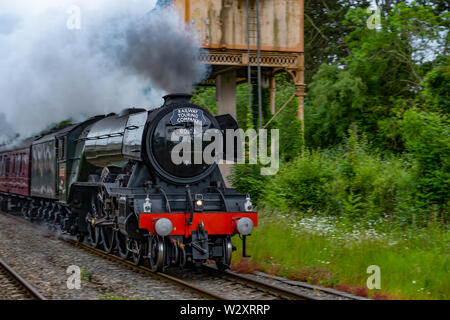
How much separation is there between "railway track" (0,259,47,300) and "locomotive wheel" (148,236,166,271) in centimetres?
197

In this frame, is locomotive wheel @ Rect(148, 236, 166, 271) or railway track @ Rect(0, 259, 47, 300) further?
locomotive wheel @ Rect(148, 236, 166, 271)

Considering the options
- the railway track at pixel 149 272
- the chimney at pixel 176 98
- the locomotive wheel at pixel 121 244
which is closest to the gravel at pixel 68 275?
the railway track at pixel 149 272

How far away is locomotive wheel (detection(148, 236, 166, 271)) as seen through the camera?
8984 millimetres

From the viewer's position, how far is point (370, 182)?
12.4 m

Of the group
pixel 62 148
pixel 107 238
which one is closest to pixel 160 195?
pixel 107 238

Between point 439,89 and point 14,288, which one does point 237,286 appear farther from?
point 439,89

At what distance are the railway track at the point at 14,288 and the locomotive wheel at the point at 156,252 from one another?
6.47 feet

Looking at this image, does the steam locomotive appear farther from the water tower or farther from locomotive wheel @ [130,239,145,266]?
the water tower

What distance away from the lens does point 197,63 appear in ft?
39.3

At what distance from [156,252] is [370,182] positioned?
216 inches

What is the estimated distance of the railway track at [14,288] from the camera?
771cm

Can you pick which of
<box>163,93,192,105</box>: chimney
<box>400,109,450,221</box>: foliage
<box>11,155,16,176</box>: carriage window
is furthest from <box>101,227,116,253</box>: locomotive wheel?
<box>11,155,16,176</box>: carriage window

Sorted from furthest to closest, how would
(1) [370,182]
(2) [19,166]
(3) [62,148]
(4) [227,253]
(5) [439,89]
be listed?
(2) [19,166]
(5) [439,89]
(3) [62,148]
(1) [370,182]
(4) [227,253]
